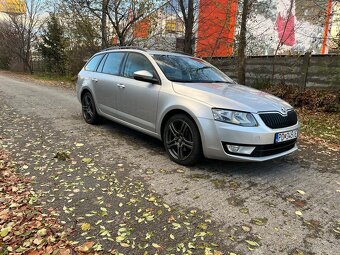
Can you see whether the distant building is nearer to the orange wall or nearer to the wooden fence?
the orange wall

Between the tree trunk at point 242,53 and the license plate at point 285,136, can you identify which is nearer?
the license plate at point 285,136

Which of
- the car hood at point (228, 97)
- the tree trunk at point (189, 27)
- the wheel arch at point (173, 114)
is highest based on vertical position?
the tree trunk at point (189, 27)

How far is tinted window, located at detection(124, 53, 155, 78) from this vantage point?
5258 mm

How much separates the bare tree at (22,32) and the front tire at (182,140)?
29.4 metres

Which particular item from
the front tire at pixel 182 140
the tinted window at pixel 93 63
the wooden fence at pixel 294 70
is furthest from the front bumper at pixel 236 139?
the wooden fence at pixel 294 70

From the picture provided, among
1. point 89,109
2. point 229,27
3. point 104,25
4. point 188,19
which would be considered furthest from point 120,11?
point 89,109

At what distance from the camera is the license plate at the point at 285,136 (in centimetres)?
415

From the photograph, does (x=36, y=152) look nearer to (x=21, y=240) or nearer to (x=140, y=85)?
(x=140, y=85)

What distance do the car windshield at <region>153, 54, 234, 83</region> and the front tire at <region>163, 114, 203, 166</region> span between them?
29.2 inches

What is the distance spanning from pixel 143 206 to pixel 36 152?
248 cm

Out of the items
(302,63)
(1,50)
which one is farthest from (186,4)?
(1,50)

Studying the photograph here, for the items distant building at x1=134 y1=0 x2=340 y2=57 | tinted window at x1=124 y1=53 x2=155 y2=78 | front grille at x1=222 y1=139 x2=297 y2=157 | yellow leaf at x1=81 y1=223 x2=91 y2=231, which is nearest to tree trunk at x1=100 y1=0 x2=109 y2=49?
distant building at x1=134 y1=0 x2=340 y2=57

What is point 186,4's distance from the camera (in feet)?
45.3

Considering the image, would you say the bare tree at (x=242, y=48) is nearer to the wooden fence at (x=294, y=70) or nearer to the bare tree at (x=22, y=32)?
the wooden fence at (x=294, y=70)
